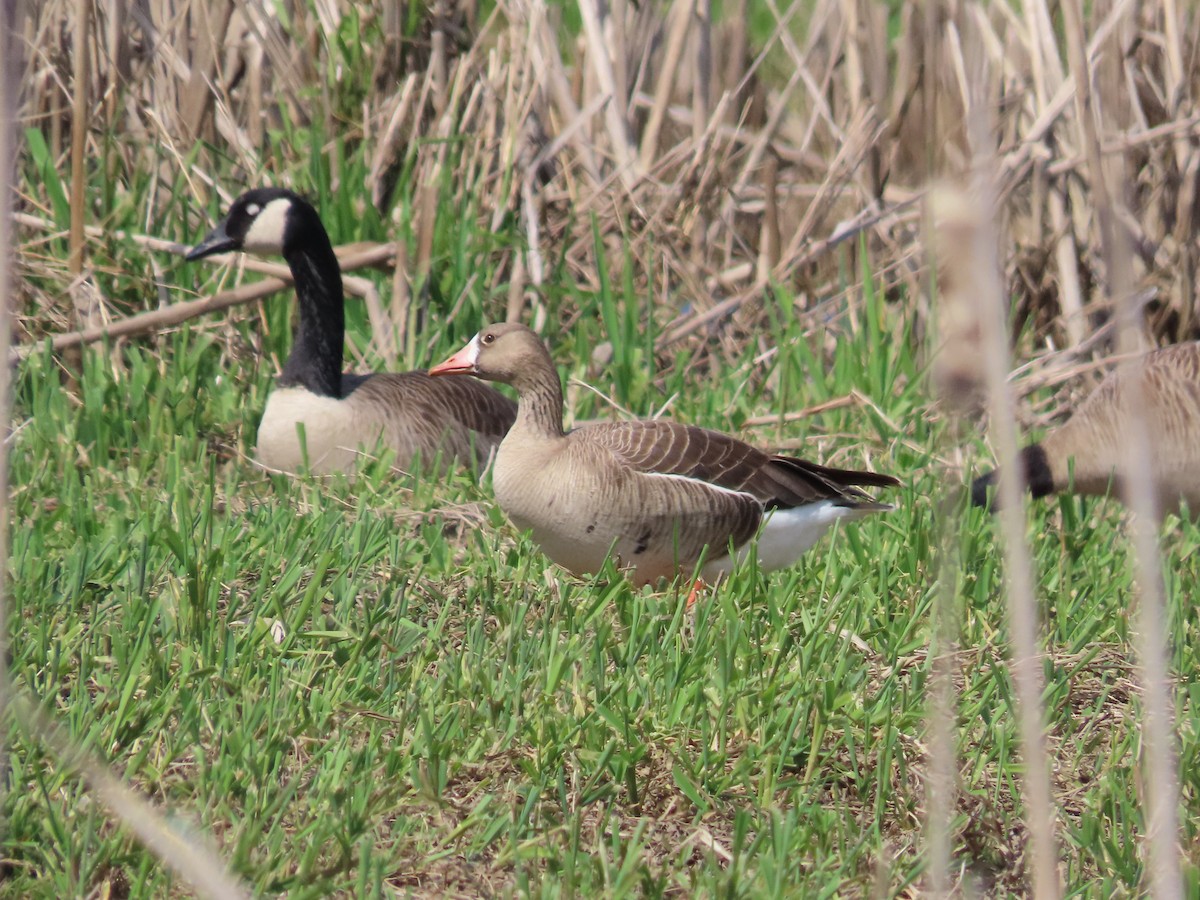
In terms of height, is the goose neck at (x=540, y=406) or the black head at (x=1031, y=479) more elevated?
the black head at (x=1031, y=479)

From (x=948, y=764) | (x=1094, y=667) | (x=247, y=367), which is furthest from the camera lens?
(x=247, y=367)

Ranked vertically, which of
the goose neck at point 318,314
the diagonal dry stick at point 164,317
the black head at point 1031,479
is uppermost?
the black head at point 1031,479

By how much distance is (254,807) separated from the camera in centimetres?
290

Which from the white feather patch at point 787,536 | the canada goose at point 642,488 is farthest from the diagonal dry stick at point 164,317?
the white feather patch at point 787,536

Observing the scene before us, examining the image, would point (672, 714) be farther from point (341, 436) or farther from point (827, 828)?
point (341, 436)

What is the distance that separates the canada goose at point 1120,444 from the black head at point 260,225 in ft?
9.46

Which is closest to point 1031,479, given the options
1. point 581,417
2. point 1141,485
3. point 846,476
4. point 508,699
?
point 846,476

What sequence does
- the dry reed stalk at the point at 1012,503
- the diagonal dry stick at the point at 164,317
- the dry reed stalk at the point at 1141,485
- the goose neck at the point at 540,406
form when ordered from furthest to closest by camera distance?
the diagonal dry stick at the point at 164,317 < the goose neck at the point at 540,406 < the dry reed stalk at the point at 1141,485 < the dry reed stalk at the point at 1012,503

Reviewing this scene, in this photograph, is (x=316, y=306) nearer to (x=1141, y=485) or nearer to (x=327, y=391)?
(x=327, y=391)

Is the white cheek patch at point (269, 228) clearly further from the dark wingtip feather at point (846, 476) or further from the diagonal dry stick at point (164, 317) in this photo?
the dark wingtip feather at point (846, 476)

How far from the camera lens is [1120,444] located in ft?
17.9

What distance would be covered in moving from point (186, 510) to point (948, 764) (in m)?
3.08

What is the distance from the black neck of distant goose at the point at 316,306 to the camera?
19.4ft

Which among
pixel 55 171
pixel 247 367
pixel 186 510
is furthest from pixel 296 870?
pixel 55 171
